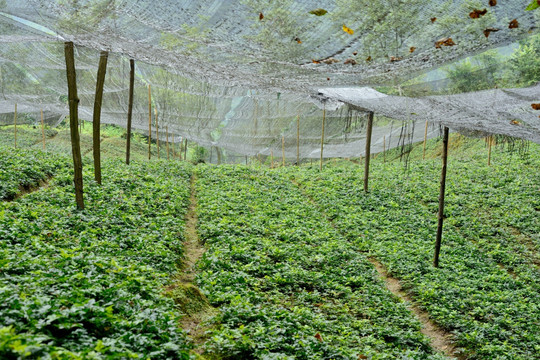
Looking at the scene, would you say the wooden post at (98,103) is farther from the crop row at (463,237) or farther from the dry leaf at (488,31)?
A: the dry leaf at (488,31)

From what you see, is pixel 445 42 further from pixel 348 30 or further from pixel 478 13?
pixel 348 30

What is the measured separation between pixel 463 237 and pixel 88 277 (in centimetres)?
930

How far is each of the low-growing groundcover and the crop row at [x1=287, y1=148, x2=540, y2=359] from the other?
4437mm

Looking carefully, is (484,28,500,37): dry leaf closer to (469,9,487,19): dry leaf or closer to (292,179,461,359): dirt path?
(469,9,487,19): dry leaf

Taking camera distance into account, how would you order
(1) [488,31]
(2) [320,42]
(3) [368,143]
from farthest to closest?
(3) [368,143], (2) [320,42], (1) [488,31]

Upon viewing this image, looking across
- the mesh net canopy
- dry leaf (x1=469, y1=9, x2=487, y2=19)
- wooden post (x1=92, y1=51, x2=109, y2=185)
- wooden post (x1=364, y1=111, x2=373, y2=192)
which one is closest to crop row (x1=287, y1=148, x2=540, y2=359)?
wooden post (x1=364, y1=111, x2=373, y2=192)

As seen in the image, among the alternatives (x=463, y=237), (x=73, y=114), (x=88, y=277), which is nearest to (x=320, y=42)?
(x=88, y=277)

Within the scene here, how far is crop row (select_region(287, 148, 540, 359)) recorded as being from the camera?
21.2ft

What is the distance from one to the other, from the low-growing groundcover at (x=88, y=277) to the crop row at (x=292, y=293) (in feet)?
2.33

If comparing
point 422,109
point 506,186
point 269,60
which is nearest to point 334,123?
point 506,186

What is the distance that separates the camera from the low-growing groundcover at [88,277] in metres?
3.00

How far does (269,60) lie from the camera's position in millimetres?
6574

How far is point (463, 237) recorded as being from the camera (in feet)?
34.7

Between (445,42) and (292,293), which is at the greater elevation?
(445,42)
